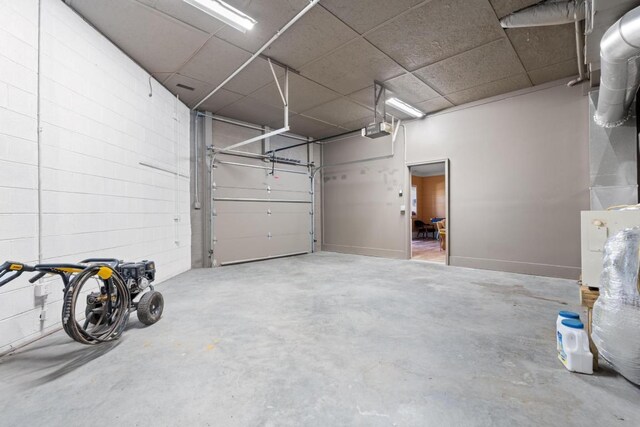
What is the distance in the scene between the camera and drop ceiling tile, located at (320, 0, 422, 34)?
2646 mm

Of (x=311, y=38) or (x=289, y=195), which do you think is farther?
(x=289, y=195)

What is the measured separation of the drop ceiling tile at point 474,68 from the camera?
136 inches

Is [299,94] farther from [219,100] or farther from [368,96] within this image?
[219,100]

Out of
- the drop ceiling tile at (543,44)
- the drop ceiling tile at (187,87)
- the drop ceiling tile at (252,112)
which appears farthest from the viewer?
the drop ceiling tile at (252,112)

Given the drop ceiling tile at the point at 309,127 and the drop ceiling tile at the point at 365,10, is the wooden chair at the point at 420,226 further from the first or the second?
the drop ceiling tile at the point at 365,10

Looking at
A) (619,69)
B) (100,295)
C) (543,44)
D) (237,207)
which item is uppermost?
(543,44)

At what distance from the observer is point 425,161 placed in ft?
19.0

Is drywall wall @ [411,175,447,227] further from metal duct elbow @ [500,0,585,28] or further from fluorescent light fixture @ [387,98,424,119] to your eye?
metal duct elbow @ [500,0,585,28]

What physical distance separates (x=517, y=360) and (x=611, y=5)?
2.69 metres

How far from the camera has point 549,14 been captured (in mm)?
2627

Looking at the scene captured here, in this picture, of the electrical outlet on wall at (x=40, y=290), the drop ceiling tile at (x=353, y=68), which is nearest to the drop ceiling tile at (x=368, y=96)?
the drop ceiling tile at (x=353, y=68)

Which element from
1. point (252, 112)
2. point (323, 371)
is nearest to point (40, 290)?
point (323, 371)

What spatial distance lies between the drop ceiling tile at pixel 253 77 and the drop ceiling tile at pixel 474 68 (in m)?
2.20

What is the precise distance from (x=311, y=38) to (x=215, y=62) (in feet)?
4.63
